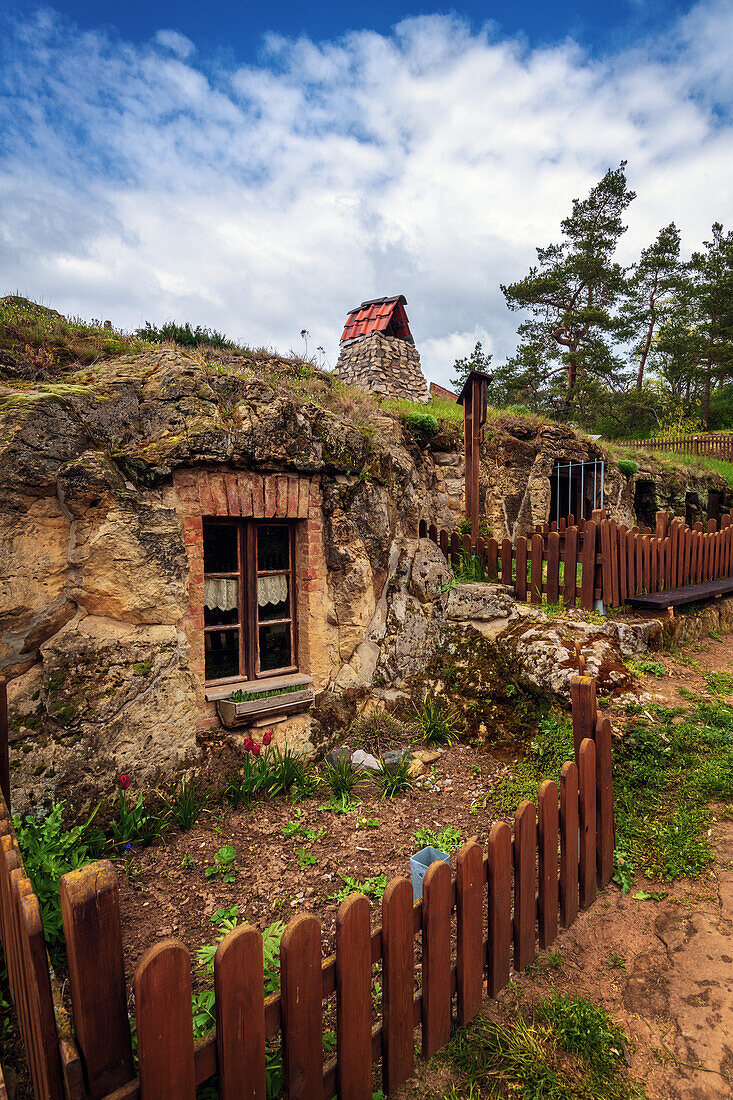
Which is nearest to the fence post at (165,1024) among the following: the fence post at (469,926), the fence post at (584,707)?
the fence post at (469,926)

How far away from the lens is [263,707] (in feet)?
15.0

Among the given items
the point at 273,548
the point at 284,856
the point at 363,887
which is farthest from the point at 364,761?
the point at 273,548

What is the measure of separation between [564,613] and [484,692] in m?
1.38

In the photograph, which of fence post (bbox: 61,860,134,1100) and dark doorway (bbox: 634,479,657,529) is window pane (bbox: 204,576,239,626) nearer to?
fence post (bbox: 61,860,134,1100)

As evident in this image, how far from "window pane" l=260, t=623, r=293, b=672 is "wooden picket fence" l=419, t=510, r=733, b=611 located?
9.32 ft

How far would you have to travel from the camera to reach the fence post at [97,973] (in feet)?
4.02

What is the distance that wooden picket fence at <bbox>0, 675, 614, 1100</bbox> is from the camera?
1.29 meters

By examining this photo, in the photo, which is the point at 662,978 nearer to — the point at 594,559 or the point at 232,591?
the point at 232,591

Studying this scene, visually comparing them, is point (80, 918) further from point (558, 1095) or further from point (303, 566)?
point (303, 566)

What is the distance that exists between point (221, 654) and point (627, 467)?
497 inches

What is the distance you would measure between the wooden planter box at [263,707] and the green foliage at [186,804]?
567 millimetres

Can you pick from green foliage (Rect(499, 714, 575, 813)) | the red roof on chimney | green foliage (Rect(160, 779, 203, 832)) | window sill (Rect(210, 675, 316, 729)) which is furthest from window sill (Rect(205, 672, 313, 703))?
the red roof on chimney

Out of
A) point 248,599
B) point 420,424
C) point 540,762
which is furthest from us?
point 420,424

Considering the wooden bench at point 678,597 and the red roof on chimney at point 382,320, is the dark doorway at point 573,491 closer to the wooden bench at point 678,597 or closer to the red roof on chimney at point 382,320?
the wooden bench at point 678,597
